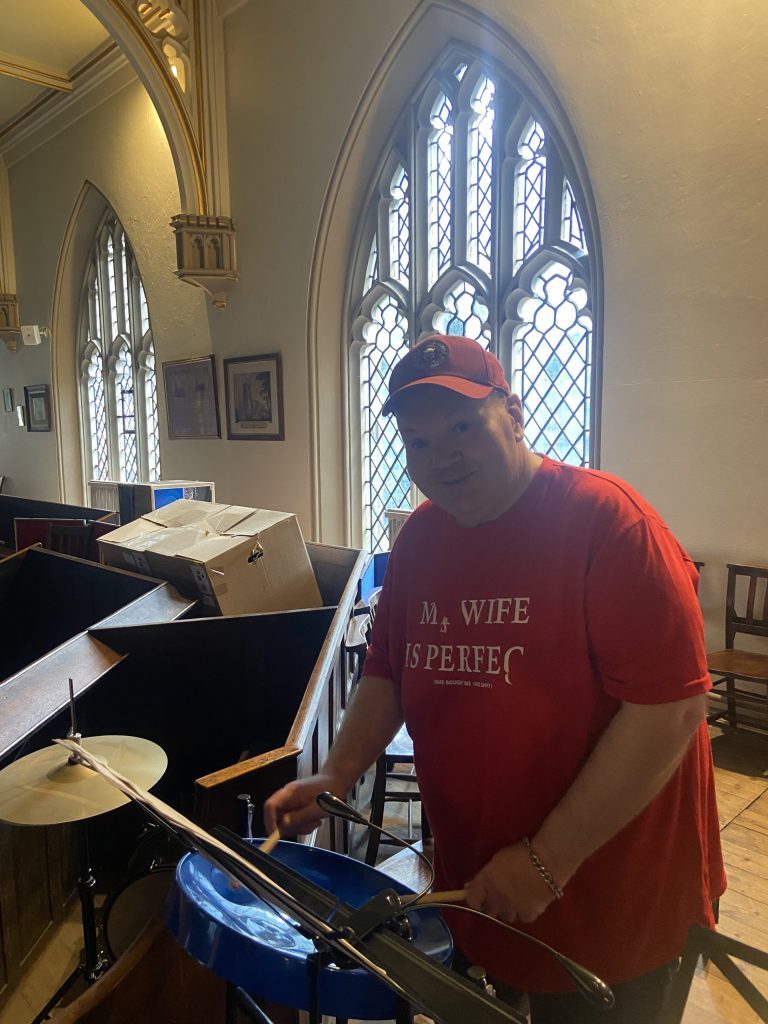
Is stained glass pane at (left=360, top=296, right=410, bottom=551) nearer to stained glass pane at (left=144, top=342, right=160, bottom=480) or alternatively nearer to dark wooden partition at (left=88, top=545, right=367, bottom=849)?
dark wooden partition at (left=88, top=545, right=367, bottom=849)

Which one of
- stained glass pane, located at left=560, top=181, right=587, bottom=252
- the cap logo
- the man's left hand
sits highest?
stained glass pane, located at left=560, top=181, right=587, bottom=252

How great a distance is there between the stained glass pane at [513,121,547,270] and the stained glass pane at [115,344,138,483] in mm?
4997

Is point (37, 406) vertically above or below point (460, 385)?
above

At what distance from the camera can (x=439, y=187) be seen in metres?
4.50

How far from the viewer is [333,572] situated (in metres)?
3.14

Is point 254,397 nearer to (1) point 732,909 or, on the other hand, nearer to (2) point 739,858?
(2) point 739,858

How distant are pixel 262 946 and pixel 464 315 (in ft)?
13.8

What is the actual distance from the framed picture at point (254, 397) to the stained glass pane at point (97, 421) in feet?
10.1

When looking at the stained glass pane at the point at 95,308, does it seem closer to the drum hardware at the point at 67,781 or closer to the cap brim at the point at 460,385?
the drum hardware at the point at 67,781

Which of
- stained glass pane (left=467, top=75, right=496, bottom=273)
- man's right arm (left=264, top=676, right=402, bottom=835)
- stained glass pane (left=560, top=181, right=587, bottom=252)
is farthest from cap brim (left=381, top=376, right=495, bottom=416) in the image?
stained glass pane (left=467, top=75, right=496, bottom=273)

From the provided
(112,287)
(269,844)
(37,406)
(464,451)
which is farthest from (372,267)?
(37,406)

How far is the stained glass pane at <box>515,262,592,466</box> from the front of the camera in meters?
3.78

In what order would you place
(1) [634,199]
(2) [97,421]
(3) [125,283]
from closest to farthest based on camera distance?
(1) [634,199], (3) [125,283], (2) [97,421]

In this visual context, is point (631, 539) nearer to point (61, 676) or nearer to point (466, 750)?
point (466, 750)
